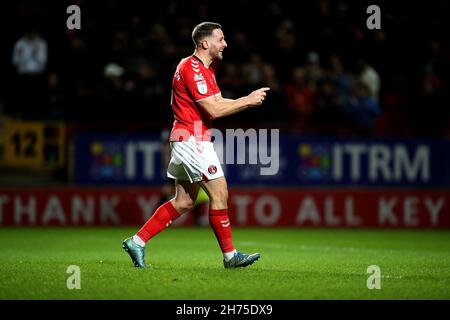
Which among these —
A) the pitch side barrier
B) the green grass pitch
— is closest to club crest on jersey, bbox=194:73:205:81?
the green grass pitch

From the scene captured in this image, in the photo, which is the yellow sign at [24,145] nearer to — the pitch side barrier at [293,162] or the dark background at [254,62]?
the dark background at [254,62]

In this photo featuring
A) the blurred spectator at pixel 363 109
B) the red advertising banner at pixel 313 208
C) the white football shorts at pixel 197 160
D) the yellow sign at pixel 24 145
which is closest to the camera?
the white football shorts at pixel 197 160

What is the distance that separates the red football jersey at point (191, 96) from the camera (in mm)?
8094

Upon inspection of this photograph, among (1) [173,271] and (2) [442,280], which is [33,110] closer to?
(1) [173,271]

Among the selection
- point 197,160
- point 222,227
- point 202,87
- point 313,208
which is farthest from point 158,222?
point 313,208

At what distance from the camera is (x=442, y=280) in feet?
24.7

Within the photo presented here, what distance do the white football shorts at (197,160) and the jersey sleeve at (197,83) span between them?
404 mm

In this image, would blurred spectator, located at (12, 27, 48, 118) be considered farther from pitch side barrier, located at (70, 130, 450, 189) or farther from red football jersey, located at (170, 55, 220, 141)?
red football jersey, located at (170, 55, 220, 141)

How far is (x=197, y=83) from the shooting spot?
808 centimetres

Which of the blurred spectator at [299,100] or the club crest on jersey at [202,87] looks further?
the blurred spectator at [299,100]

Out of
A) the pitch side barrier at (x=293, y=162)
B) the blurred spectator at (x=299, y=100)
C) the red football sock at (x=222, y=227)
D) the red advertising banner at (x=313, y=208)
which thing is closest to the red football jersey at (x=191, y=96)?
the red football sock at (x=222, y=227)

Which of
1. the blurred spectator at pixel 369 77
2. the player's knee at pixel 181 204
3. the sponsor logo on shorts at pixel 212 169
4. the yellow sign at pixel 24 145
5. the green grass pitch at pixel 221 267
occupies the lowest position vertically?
the green grass pitch at pixel 221 267

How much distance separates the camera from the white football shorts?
8.06 metres

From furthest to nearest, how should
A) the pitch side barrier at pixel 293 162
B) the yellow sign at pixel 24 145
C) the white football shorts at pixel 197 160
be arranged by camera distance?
the pitch side barrier at pixel 293 162 < the yellow sign at pixel 24 145 < the white football shorts at pixel 197 160
